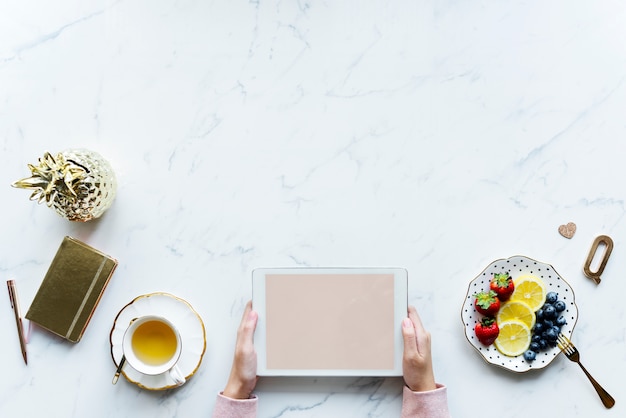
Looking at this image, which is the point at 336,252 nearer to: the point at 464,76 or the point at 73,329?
the point at 464,76

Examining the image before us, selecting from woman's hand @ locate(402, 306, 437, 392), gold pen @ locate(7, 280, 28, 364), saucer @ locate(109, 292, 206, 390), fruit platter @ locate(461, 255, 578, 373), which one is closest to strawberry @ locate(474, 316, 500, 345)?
fruit platter @ locate(461, 255, 578, 373)

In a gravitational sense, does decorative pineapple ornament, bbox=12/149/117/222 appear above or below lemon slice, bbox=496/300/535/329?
below

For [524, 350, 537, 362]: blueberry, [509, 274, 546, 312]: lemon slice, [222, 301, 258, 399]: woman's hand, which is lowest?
[222, 301, 258, 399]: woman's hand

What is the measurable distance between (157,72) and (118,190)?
0.85 ft

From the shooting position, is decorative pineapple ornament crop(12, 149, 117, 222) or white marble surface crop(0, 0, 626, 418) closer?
decorative pineapple ornament crop(12, 149, 117, 222)

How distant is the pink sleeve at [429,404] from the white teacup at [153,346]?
45 cm

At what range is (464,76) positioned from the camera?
45.7 inches

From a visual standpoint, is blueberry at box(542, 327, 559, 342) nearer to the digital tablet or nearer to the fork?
the fork

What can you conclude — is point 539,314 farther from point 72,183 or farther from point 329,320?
point 72,183

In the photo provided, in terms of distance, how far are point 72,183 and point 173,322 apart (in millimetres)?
339

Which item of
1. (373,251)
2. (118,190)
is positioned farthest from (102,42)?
(373,251)

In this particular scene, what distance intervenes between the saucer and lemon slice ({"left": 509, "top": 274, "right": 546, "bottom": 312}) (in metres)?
0.64

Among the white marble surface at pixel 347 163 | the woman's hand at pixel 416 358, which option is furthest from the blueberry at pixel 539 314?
the woman's hand at pixel 416 358

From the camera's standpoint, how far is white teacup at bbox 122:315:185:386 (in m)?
1.10
